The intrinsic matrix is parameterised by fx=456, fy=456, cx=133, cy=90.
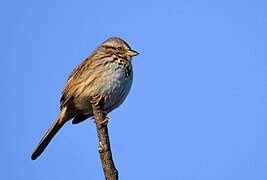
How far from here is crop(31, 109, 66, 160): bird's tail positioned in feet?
23.3

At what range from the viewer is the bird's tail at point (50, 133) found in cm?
711

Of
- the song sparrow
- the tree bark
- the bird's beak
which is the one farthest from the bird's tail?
the tree bark

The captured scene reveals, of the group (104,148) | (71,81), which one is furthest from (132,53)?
(104,148)

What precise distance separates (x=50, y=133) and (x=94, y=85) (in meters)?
1.15

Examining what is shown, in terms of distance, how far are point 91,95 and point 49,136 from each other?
41.1 inches

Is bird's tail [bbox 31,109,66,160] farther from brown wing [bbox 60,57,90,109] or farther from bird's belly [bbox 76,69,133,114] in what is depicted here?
bird's belly [bbox 76,69,133,114]

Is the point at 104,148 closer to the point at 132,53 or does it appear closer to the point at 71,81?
the point at 71,81

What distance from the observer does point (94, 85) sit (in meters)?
7.04

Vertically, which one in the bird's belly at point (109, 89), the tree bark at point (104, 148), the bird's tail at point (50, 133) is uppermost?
the bird's belly at point (109, 89)

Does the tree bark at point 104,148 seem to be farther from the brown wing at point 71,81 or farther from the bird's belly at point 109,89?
the brown wing at point 71,81

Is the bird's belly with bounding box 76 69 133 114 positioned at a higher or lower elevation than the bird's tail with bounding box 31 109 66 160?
higher

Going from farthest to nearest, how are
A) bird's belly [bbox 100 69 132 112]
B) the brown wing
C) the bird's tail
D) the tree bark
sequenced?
the brown wing < the bird's tail < bird's belly [bbox 100 69 132 112] < the tree bark

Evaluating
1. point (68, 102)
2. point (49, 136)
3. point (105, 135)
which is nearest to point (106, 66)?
point (68, 102)

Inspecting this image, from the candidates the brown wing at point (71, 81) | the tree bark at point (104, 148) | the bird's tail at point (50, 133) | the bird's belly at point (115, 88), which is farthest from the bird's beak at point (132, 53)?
the tree bark at point (104, 148)
